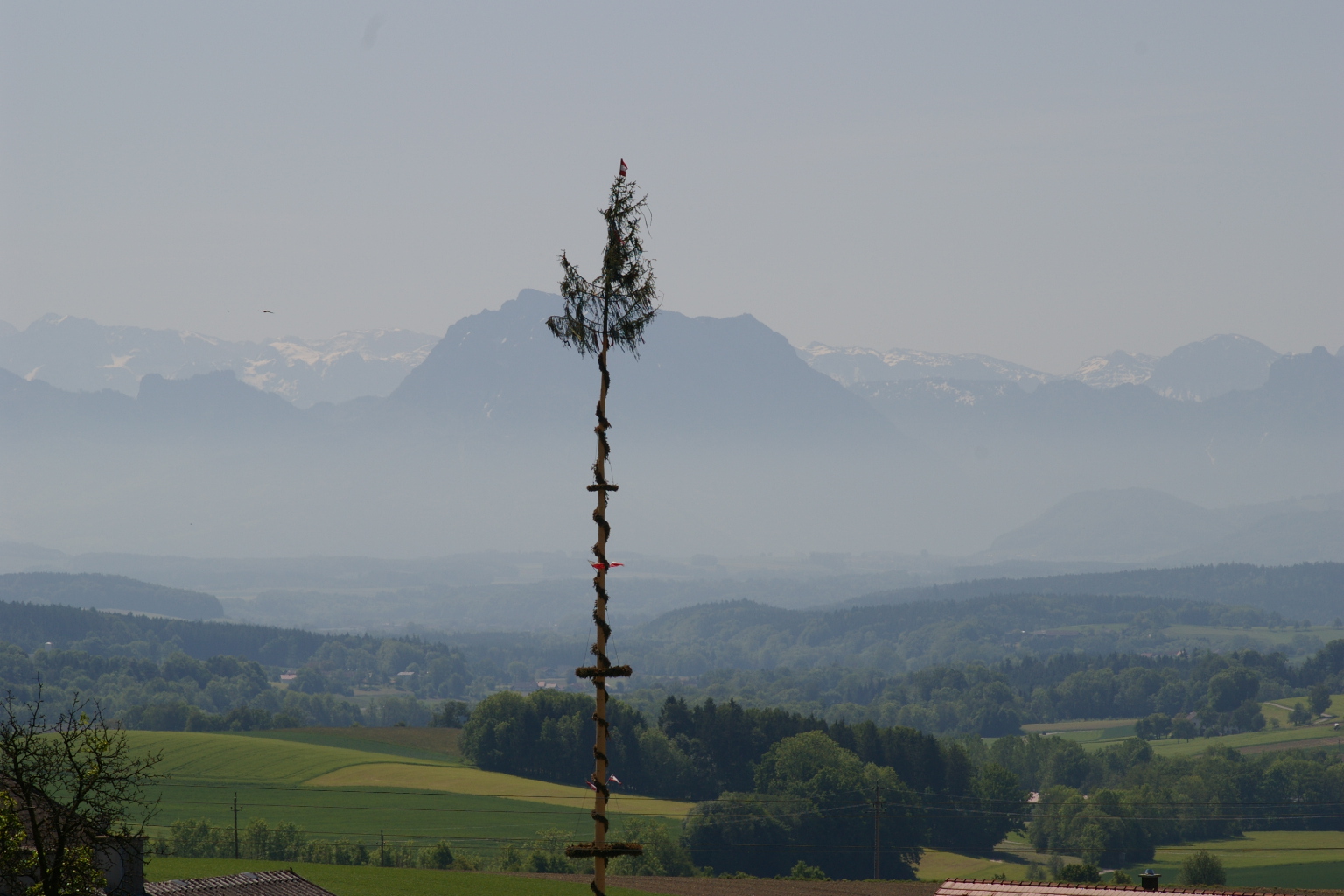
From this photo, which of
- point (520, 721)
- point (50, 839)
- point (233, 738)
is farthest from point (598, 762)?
point (233, 738)

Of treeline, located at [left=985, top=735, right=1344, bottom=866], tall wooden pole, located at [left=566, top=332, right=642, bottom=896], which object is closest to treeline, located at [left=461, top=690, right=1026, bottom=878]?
→ treeline, located at [left=985, top=735, right=1344, bottom=866]

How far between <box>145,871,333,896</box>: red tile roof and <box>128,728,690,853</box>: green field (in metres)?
60.8

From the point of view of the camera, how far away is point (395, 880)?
8338cm

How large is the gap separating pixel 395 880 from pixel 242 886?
3160cm

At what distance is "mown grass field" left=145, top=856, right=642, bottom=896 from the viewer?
78.6m

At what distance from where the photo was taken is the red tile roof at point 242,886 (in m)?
50.2

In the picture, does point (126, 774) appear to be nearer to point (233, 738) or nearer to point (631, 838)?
point (631, 838)

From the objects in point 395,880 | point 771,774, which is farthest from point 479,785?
point 395,880

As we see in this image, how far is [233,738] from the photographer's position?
18038 centimetres

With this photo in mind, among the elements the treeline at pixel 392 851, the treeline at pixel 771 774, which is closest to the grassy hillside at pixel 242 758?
the treeline at pixel 771 774

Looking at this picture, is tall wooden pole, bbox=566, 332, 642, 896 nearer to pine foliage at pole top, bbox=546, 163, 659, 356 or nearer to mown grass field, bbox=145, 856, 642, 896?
pine foliage at pole top, bbox=546, 163, 659, 356

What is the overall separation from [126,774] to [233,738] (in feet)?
525

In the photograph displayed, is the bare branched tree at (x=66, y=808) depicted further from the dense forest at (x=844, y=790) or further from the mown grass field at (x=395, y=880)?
the dense forest at (x=844, y=790)

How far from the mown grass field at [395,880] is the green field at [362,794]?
29109 millimetres
